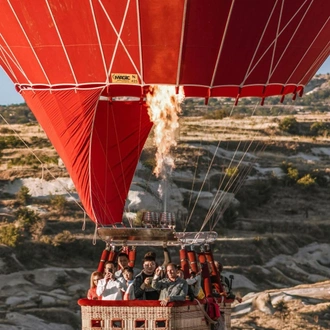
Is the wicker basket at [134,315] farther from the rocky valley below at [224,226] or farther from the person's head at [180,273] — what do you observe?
the rocky valley below at [224,226]

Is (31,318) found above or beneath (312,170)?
beneath

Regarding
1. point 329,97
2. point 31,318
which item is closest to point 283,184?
point 31,318

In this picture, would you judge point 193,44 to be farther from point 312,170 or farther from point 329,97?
point 329,97

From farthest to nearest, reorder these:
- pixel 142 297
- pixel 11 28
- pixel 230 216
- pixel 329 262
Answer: pixel 230 216
pixel 329 262
pixel 11 28
pixel 142 297

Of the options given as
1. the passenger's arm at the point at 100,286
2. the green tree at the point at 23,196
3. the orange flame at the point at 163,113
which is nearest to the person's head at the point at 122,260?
the passenger's arm at the point at 100,286

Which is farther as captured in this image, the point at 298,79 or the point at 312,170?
the point at 312,170

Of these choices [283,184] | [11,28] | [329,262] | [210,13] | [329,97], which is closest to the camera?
[210,13]

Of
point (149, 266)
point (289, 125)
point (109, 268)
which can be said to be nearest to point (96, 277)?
point (109, 268)
